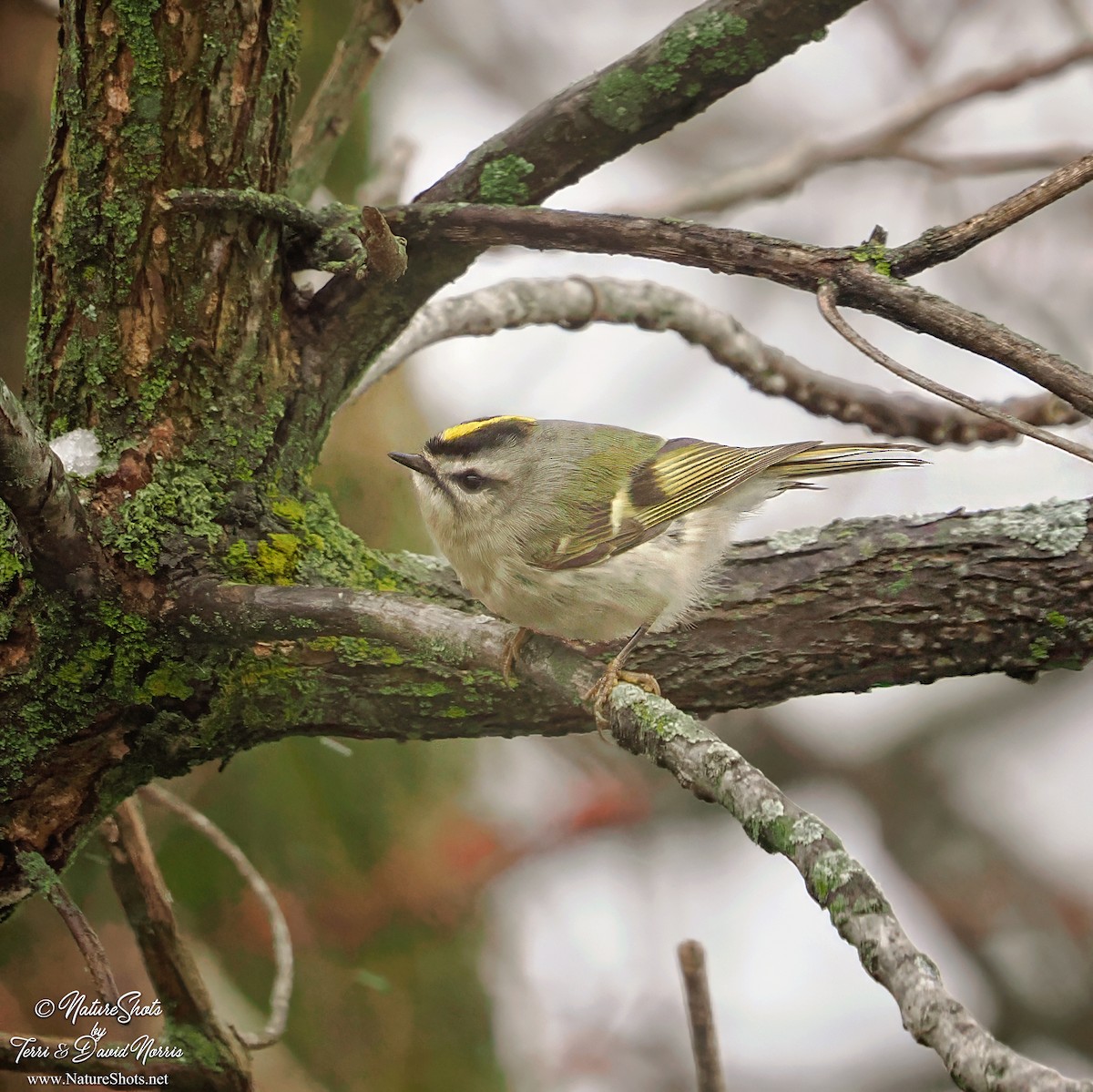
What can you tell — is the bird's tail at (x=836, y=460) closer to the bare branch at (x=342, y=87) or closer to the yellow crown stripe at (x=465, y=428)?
the yellow crown stripe at (x=465, y=428)

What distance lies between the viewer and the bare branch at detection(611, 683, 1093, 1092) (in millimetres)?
924

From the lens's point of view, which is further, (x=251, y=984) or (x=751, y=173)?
(x=751, y=173)

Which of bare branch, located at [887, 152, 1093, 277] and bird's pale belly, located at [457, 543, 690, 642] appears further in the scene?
bird's pale belly, located at [457, 543, 690, 642]

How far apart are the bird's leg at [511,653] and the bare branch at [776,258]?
670mm

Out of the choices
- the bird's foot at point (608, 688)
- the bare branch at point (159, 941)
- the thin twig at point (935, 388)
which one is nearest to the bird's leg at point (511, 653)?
the bird's foot at point (608, 688)

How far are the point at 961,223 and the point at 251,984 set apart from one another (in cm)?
314

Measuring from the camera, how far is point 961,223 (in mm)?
1437

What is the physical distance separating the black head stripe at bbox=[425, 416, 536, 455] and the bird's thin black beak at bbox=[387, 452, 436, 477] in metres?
0.04

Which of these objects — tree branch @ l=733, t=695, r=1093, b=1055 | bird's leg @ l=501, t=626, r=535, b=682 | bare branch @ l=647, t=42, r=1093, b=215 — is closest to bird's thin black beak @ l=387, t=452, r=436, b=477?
bird's leg @ l=501, t=626, r=535, b=682

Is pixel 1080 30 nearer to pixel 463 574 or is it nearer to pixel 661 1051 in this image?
pixel 463 574

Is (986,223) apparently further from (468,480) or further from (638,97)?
(468,480)

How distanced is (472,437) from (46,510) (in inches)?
44.9

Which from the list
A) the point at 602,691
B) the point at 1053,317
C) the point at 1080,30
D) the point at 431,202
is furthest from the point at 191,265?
the point at 1053,317

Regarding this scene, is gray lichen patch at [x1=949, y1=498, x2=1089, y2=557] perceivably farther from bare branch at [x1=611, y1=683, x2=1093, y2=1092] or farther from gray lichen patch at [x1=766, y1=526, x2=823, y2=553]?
bare branch at [x1=611, y1=683, x2=1093, y2=1092]
